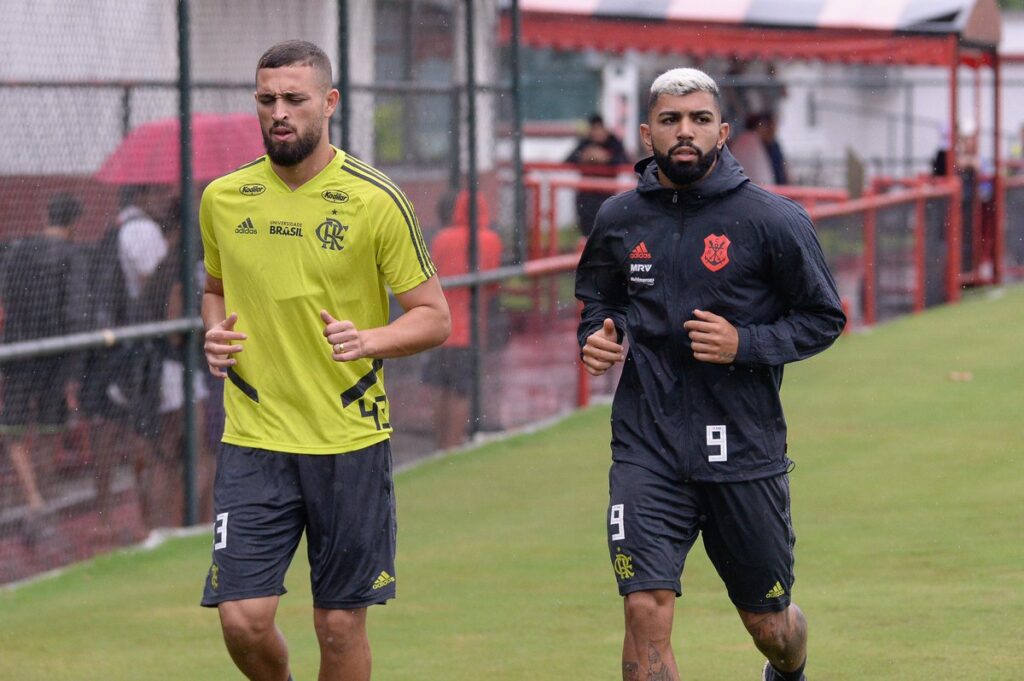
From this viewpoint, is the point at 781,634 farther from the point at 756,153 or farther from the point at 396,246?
the point at 756,153

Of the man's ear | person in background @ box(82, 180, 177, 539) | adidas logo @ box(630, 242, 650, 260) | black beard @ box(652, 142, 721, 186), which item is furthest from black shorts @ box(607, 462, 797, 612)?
person in background @ box(82, 180, 177, 539)

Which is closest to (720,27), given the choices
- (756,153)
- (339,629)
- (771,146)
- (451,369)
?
(771,146)

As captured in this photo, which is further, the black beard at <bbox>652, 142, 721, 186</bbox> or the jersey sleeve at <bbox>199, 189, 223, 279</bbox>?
the jersey sleeve at <bbox>199, 189, 223, 279</bbox>

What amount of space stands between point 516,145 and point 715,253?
8056 millimetres

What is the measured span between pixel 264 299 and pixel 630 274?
3.71 feet

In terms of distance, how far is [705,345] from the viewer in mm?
5293

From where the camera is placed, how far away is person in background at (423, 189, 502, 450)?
489 inches

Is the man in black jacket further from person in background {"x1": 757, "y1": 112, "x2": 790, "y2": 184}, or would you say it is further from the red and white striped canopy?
the red and white striped canopy

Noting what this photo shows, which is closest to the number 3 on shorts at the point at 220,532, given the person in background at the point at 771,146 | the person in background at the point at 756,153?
the person in background at the point at 756,153

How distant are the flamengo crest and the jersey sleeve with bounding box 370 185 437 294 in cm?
83

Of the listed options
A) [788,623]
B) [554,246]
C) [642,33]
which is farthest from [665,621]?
[642,33]

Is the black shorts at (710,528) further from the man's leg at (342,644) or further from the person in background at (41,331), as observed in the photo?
the person in background at (41,331)

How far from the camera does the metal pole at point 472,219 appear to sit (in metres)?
12.6

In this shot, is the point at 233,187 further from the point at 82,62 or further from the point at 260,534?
the point at 82,62
